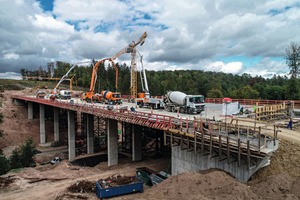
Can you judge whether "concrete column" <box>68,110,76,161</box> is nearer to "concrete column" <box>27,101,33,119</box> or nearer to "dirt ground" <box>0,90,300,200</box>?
"dirt ground" <box>0,90,300,200</box>

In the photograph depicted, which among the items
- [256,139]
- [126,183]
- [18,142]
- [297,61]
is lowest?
[18,142]

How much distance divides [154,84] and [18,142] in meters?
55.8

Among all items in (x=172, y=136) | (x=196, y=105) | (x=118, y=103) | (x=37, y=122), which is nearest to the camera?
(x=172, y=136)

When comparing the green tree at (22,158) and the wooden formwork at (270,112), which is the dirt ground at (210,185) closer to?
the wooden formwork at (270,112)

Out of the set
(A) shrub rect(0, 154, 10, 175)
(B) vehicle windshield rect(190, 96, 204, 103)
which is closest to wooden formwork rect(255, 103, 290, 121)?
(B) vehicle windshield rect(190, 96, 204, 103)

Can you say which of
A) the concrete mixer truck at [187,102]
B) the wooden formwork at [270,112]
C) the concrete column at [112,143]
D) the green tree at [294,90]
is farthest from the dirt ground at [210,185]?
the green tree at [294,90]

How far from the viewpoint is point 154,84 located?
99.2 metres

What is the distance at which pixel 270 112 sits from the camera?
89.1 feet

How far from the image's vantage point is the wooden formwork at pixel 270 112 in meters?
25.7

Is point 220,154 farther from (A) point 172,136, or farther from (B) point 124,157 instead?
(B) point 124,157

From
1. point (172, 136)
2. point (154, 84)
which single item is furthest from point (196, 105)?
point (154, 84)

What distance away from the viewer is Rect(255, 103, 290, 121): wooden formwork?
25670 mm

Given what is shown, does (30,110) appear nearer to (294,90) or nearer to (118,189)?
(118,189)

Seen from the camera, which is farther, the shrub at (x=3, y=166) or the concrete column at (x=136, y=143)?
the concrete column at (x=136, y=143)
